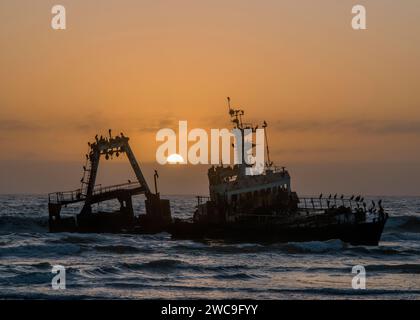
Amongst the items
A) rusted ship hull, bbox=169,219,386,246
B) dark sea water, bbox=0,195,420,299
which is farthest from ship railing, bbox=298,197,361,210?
dark sea water, bbox=0,195,420,299

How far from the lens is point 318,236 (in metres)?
48.9

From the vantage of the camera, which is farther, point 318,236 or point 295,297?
point 318,236

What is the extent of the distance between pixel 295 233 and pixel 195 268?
1030cm

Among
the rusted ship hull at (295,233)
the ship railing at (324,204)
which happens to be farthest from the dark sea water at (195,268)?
the ship railing at (324,204)

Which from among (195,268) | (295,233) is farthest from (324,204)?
(195,268)

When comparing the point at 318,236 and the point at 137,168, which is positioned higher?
the point at 137,168

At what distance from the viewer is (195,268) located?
4044 cm

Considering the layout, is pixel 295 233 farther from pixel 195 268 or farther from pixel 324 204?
pixel 324 204

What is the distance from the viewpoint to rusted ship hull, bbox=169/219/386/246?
160ft

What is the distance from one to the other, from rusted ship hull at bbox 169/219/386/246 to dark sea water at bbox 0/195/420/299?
0.42 metres

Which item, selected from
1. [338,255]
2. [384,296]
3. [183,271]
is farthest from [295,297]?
[338,255]

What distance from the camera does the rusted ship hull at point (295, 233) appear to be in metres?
48.8
